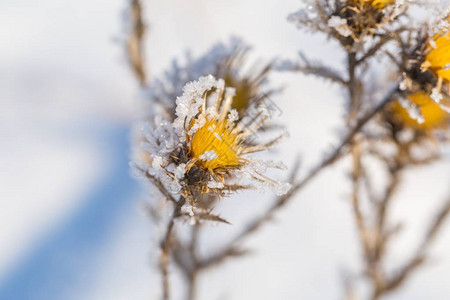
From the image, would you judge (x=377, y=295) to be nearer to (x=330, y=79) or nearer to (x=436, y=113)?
(x=436, y=113)

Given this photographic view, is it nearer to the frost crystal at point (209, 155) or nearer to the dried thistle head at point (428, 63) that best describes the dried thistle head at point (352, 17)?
the dried thistle head at point (428, 63)

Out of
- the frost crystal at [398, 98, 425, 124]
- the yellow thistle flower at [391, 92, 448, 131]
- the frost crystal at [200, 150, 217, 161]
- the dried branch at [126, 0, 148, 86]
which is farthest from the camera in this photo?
the dried branch at [126, 0, 148, 86]

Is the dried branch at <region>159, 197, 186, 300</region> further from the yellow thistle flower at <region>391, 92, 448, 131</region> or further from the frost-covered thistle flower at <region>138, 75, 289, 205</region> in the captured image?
the yellow thistle flower at <region>391, 92, 448, 131</region>

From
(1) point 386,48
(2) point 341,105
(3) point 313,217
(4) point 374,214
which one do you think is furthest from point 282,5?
(1) point 386,48

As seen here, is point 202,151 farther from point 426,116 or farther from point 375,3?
point 426,116

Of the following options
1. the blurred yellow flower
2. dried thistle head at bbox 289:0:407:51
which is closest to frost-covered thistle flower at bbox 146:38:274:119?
dried thistle head at bbox 289:0:407:51

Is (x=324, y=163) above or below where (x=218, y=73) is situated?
below

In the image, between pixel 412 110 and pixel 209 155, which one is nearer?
pixel 209 155

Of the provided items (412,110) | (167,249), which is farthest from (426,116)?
(167,249)

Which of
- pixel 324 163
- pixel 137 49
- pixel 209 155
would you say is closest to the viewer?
pixel 209 155
